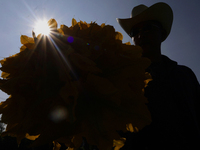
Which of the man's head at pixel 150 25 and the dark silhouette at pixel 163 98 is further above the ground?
the man's head at pixel 150 25

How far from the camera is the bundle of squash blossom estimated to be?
58 cm

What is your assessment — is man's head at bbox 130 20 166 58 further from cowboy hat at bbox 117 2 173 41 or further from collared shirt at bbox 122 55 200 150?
collared shirt at bbox 122 55 200 150

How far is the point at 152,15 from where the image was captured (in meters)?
2.53

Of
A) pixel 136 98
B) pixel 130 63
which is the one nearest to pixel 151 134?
pixel 136 98

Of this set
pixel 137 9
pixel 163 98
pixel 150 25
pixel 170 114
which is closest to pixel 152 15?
pixel 150 25

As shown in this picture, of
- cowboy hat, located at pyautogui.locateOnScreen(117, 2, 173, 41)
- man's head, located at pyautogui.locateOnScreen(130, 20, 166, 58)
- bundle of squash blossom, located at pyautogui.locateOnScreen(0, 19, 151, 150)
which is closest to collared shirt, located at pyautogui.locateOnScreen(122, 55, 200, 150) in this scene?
man's head, located at pyautogui.locateOnScreen(130, 20, 166, 58)

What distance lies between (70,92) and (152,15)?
2.58 m

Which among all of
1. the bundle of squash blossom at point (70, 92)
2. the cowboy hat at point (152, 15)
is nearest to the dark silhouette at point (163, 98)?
the cowboy hat at point (152, 15)

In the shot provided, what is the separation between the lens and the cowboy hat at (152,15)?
2512 mm

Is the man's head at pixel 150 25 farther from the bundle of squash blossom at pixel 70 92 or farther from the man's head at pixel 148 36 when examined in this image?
the bundle of squash blossom at pixel 70 92

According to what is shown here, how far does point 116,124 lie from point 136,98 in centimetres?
17

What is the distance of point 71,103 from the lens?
0.57 m

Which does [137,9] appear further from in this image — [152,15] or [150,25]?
[150,25]

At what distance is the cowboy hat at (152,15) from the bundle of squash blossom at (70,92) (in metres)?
2.16
